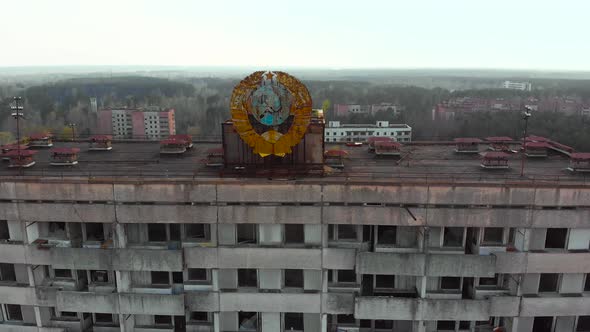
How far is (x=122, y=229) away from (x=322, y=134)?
12783mm

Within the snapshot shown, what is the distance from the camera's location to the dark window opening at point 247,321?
2552 centimetres

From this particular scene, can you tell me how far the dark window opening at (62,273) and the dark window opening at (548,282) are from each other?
91.2ft

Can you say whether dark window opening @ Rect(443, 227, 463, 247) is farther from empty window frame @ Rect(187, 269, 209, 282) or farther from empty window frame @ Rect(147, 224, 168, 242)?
empty window frame @ Rect(147, 224, 168, 242)

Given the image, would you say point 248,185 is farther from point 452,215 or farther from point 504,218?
point 504,218

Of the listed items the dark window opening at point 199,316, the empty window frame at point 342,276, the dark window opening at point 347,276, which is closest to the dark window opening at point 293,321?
the empty window frame at point 342,276

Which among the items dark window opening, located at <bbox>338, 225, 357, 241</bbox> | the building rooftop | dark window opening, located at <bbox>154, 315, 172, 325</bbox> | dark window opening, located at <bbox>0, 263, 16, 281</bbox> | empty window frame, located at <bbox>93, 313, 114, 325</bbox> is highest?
the building rooftop

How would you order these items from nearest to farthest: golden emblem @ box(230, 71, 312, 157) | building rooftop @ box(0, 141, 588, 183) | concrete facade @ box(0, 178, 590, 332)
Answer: concrete facade @ box(0, 178, 590, 332)
golden emblem @ box(230, 71, 312, 157)
building rooftop @ box(0, 141, 588, 183)

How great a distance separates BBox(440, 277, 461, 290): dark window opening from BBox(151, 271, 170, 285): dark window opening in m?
16.1

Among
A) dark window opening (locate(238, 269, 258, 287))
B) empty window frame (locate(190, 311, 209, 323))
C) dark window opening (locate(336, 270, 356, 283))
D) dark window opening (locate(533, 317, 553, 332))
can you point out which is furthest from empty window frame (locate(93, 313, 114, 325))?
dark window opening (locate(533, 317, 553, 332))

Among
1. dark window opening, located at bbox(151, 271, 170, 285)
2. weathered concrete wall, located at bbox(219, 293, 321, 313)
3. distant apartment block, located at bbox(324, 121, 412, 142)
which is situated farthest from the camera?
distant apartment block, located at bbox(324, 121, 412, 142)

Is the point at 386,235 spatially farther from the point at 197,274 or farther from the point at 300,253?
the point at 197,274

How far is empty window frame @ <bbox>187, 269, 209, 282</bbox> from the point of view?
25.0 metres

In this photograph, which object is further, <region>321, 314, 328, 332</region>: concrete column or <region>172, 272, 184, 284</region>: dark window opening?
<region>172, 272, 184, 284</region>: dark window opening

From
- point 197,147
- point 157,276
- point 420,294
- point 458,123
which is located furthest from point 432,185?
point 458,123
